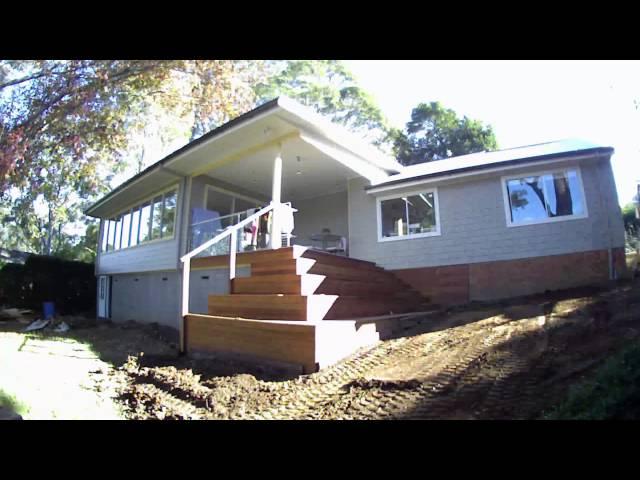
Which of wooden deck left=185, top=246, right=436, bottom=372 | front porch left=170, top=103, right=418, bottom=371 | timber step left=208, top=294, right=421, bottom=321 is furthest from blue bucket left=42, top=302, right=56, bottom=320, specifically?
timber step left=208, top=294, right=421, bottom=321

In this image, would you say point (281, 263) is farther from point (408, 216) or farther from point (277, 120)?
point (408, 216)

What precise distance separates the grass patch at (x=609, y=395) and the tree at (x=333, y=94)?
65.4ft

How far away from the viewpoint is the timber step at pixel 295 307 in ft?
17.0

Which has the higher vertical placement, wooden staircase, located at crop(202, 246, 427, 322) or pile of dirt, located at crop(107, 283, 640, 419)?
wooden staircase, located at crop(202, 246, 427, 322)

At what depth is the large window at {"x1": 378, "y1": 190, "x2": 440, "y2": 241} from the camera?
9.11 m

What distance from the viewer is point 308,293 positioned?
571 cm

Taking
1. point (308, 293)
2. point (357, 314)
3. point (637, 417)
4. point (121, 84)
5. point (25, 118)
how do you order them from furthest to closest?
point (121, 84), point (25, 118), point (357, 314), point (308, 293), point (637, 417)

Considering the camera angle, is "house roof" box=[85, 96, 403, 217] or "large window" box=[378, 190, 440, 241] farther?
"large window" box=[378, 190, 440, 241]

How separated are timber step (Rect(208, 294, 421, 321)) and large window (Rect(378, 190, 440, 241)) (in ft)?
9.60

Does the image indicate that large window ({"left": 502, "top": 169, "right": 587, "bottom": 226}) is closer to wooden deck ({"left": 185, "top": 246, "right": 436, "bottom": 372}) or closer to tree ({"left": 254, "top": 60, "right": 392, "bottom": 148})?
wooden deck ({"left": 185, "top": 246, "right": 436, "bottom": 372})

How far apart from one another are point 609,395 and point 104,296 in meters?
16.1
